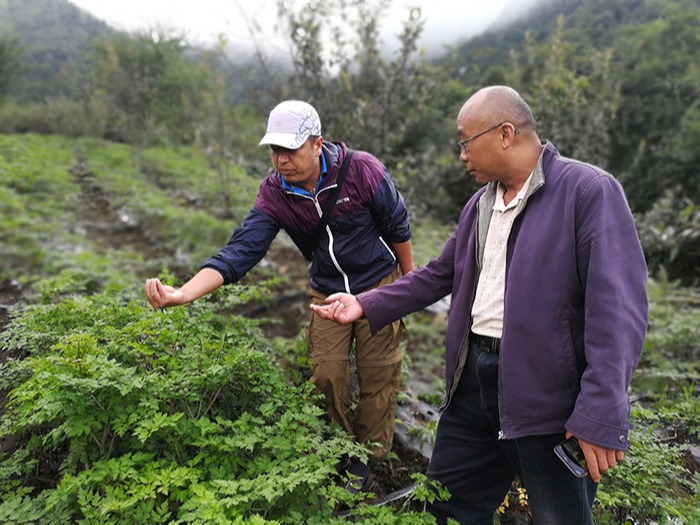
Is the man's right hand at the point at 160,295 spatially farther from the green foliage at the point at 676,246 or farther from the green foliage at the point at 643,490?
the green foliage at the point at 676,246

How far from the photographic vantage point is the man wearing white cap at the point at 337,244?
8.85 ft

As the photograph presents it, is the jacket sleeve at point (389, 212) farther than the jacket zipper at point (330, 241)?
Yes

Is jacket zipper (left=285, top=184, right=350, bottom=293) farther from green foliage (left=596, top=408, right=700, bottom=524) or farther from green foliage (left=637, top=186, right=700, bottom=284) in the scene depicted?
green foliage (left=637, top=186, right=700, bottom=284)

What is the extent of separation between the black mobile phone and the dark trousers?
0.30ft

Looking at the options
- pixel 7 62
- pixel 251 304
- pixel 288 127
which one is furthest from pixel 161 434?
pixel 7 62

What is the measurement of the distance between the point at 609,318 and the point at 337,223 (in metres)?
1.54

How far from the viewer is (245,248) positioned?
2.79m

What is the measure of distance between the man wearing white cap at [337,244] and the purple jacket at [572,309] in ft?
3.55

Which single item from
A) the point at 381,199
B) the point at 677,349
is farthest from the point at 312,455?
the point at 677,349

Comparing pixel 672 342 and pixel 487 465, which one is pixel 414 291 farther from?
pixel 672 342

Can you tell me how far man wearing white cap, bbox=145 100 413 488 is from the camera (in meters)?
2.70

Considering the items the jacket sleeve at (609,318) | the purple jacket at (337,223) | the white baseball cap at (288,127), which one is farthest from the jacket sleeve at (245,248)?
the jacket sleeve at (609,318)

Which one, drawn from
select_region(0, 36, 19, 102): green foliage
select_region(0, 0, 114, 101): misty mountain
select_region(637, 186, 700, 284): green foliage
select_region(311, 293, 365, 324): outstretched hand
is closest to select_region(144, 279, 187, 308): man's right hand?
select_region(311, 293, 365, 324): outstretched hand

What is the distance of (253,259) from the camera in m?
2.81
